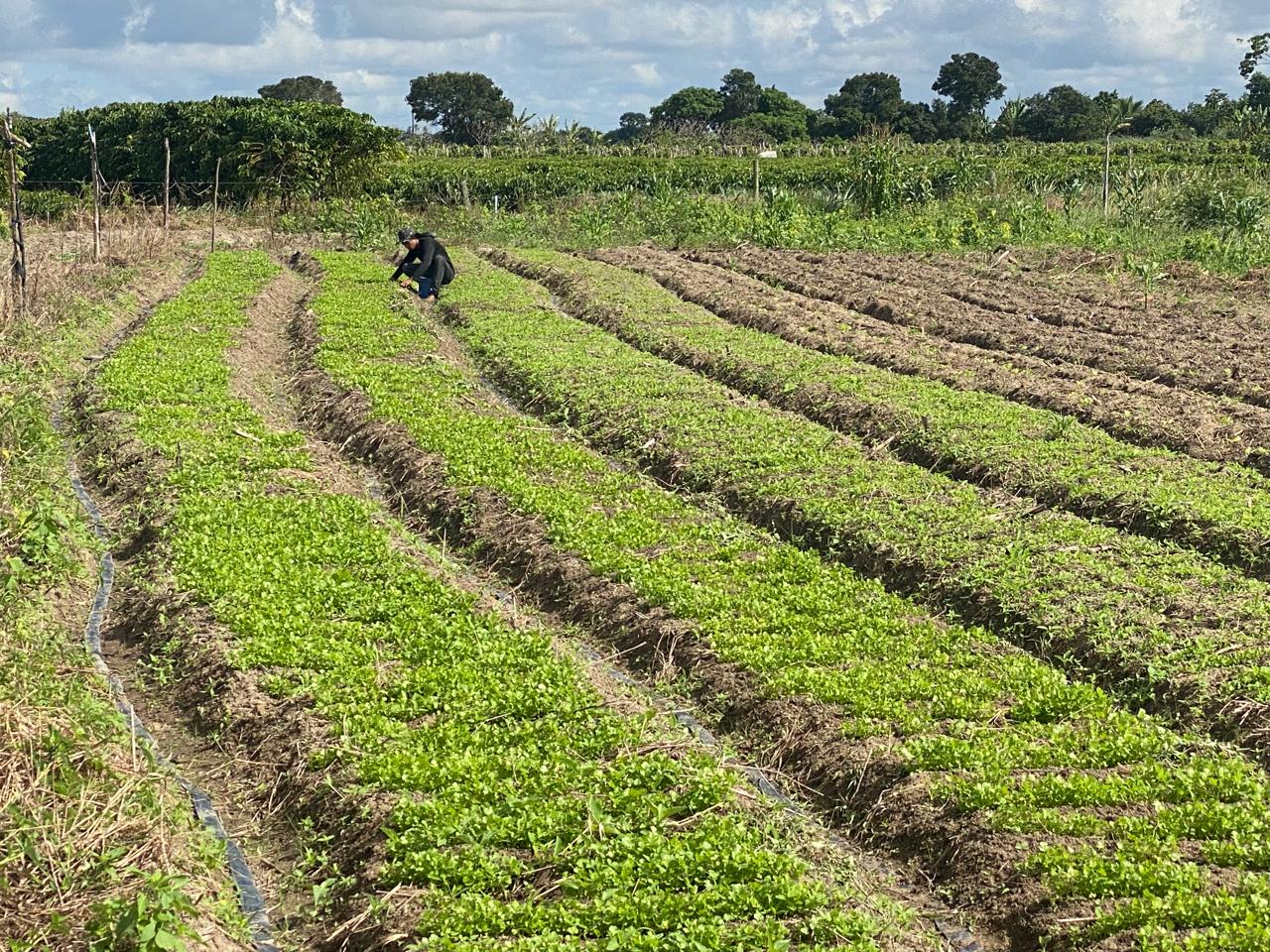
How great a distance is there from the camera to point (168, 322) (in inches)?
909

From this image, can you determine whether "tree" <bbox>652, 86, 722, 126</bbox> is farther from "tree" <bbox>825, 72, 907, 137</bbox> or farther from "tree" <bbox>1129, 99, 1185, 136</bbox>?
"tree" <bbox>1129, 99, 1185, 136</bbox>

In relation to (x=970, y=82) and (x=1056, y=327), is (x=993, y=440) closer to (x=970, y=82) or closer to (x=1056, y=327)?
(x=1056, y=327)

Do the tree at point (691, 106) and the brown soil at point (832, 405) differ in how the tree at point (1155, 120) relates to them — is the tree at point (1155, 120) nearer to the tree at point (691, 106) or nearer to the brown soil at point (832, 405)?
the tree at point (691, 106)

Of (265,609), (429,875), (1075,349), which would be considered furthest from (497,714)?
(1075,349)

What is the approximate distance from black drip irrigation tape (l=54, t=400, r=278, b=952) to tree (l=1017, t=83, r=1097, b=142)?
8309 centimetres

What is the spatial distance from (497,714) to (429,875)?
1.79 meters

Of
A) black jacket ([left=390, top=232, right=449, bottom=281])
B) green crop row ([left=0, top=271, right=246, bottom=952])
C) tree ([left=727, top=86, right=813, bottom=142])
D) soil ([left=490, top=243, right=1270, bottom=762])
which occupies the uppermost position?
tree ([left=727, top=86, right=813, bottom=142])

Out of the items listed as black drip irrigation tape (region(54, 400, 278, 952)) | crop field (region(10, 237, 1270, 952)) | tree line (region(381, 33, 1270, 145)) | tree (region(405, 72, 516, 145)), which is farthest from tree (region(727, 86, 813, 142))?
black drip irrigation tape (region(54, 400, 278, 952))

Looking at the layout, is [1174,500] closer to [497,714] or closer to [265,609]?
[497,714]

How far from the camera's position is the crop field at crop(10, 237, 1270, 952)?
725 centimetres

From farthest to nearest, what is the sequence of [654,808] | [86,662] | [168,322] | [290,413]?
[168,322]
[290,413]
[86,662]
[654,808]

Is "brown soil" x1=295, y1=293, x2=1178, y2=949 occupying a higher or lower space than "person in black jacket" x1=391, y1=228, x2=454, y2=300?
lower

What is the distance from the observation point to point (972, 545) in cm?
1203

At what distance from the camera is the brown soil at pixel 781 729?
7.59 metres
